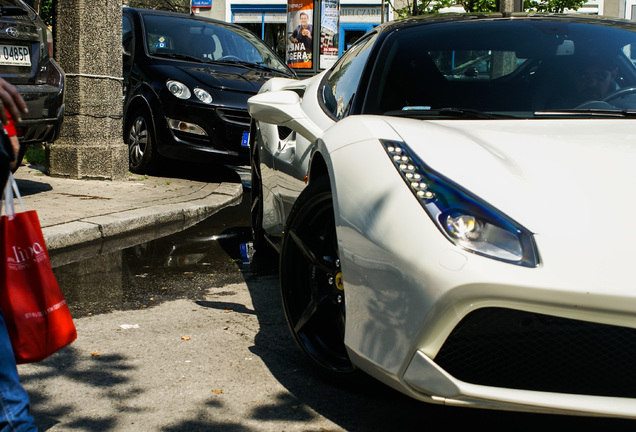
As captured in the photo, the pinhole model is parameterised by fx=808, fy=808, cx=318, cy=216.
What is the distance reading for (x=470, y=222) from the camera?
2.21 meters

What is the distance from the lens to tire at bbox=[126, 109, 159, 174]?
8781 millimetres

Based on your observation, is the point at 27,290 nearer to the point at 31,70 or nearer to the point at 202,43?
the point at 31,70

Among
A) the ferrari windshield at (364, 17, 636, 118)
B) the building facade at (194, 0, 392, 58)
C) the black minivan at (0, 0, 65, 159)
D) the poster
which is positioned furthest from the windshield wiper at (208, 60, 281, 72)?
the building facade at (194, 0, 392, 58)

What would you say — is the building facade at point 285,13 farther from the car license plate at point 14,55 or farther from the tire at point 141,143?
the car license plate at point 14,55

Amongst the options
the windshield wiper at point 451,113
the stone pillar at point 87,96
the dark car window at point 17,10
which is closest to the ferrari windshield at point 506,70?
the windshield wiper at point 451,113

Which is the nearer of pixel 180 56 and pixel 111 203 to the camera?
pixel 111 203

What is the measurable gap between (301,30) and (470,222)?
13166 millimetres

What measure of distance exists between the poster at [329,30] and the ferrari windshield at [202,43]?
478 cm

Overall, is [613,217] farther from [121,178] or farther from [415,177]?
[121,178]

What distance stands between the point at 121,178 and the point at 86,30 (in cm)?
155

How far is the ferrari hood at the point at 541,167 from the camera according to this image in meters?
2.22

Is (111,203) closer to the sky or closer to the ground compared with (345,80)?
closer to the ground

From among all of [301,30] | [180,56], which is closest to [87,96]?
[180,56]

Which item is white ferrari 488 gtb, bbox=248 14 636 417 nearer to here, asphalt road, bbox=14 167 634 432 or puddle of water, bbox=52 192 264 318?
asphalt road, bbox=14 167 634 432
